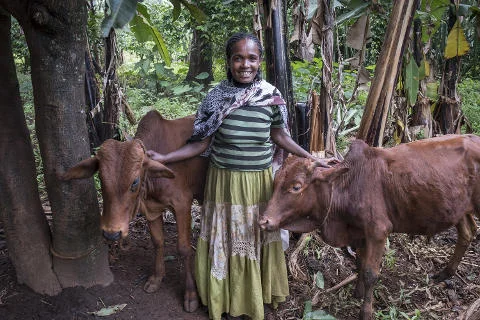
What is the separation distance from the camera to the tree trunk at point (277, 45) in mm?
3480

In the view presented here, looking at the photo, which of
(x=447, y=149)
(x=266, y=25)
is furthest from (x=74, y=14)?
(x=447, y=149)

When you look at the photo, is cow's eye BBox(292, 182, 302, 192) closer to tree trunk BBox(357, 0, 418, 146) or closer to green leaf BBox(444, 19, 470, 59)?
tree trunk BBox(357, 0, 418, 146)

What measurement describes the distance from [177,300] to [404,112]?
298cm

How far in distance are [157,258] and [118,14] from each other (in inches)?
74.8

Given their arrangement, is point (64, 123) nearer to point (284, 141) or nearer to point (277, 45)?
point (284, 141)

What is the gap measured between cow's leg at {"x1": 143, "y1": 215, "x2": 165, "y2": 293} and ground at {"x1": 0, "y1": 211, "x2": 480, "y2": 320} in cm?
7

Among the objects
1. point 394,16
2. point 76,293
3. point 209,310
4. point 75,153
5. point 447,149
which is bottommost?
point 209,310

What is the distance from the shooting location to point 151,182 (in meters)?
2.95

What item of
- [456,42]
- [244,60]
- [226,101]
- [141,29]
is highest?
[141,29]

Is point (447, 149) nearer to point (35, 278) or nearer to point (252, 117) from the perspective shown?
point (252, 117)

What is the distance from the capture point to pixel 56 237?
2826 mm

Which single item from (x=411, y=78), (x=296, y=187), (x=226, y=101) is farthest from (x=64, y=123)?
(x=411, y=78)

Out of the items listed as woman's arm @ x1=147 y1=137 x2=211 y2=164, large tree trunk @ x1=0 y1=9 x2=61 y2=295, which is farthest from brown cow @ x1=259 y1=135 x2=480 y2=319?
large tree trunk @ x1=0 y1=9 x2=61 y2=295

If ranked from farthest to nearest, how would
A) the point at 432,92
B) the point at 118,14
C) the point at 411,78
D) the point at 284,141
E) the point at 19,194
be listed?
the point at 432,92, the point at 411,78, the point at 284,141, the point at 19,194, the point at 118,14
